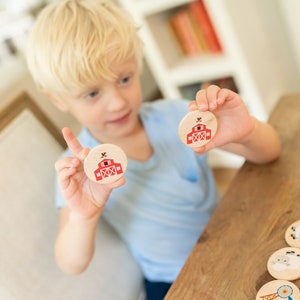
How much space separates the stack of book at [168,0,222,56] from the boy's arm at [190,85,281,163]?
102 cm

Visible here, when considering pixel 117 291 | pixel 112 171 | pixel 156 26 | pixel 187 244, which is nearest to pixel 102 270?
pixel 117 291

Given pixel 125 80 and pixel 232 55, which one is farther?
pixel 232 55

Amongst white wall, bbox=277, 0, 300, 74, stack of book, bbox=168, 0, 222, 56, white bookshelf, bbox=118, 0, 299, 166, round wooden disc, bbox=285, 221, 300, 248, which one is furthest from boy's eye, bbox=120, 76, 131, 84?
white wall, bbox=277, 0, 300, 74

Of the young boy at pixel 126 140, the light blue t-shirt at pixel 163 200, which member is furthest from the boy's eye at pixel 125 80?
the light blue t-shirt at pixel 163 200

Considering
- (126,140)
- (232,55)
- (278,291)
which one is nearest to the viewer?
(278,291)

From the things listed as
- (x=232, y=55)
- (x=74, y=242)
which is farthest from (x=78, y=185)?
(x=232, y=55)

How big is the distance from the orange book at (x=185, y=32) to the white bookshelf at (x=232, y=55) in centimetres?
3

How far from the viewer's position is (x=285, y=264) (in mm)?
624

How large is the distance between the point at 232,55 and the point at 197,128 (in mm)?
1131

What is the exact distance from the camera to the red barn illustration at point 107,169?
656mm

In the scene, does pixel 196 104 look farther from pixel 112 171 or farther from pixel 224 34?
pixel 224 34

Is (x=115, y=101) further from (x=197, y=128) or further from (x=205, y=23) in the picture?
(x=205, y=23)

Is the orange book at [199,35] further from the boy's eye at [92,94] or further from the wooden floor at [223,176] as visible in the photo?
the boy's eye at [92,94]

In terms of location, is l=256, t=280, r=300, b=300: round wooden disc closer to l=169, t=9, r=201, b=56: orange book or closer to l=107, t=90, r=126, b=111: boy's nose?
l=107, t=90, r=126, b=111: boy's nose
